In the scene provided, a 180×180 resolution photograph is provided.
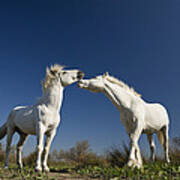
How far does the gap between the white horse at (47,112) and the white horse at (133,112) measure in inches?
24.4

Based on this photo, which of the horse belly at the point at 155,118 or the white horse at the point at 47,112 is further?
the horse belly at the point at 155,118

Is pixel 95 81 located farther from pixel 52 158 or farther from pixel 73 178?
pixel 52 158

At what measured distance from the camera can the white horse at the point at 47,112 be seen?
4.68 meters

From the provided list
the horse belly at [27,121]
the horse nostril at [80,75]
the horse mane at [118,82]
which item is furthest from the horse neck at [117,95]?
the horse belly at [27,121]

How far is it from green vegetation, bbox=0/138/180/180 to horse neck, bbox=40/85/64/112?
161 cm

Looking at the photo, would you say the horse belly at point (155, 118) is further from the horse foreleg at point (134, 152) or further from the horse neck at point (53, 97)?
the horse neck at point (53, 97)

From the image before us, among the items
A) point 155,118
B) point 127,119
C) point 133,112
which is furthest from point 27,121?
point 155,118

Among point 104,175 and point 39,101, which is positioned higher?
point 39,101

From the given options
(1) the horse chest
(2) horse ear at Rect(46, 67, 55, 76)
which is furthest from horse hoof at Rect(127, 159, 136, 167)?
(2) horse ear at Rect(46, 67, 55, 76)

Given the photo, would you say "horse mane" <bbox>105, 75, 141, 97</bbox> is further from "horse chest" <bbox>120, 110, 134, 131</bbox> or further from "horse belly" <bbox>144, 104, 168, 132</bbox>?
"horse chest" <bbox>120, 110, 134, 131</bbox>

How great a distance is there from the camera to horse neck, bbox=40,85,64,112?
4.98 m

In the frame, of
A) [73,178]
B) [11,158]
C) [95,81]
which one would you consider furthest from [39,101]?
[11,158]

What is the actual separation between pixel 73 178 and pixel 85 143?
6.63 meters

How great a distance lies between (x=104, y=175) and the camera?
151 inches
